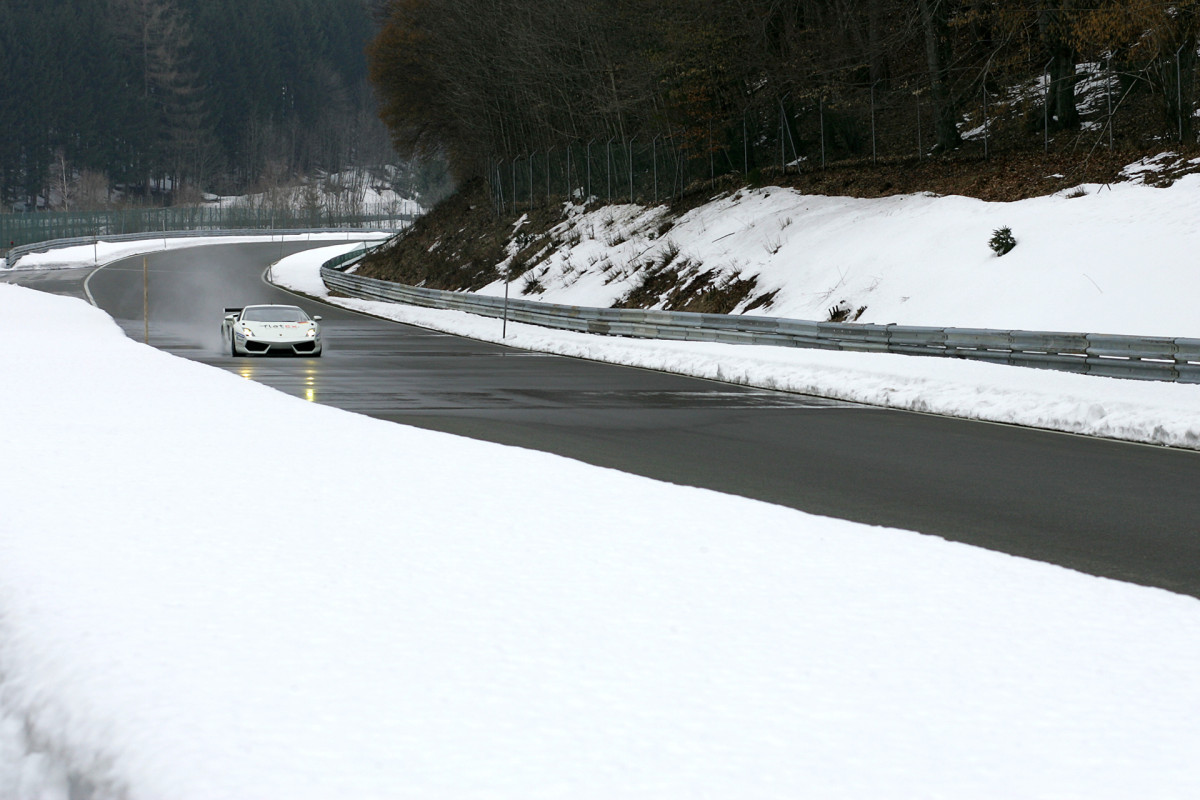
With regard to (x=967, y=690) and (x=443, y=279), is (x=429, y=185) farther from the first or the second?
(x=967, y=690)

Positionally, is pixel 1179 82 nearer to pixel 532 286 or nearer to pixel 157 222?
pixel 532 286

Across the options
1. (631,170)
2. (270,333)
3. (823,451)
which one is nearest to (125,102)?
(631,170)

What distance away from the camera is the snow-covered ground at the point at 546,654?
158 inches

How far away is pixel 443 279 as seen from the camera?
62469mm

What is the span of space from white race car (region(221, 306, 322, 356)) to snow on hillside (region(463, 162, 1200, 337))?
12.8m

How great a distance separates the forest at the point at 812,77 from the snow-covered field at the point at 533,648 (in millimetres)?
23569

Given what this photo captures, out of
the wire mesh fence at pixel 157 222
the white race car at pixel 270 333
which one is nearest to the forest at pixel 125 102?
the wire mesh fence at pixel 157 222

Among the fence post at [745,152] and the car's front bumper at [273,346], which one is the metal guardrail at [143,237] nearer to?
the fence post at [745,152]

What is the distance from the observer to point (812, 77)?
4222 cm

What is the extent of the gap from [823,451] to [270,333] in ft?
59.1

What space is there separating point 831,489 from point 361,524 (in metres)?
4.68

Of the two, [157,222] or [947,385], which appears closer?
[947,385]

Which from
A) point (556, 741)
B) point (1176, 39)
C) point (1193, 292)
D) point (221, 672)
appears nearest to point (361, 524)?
point (221, 672)

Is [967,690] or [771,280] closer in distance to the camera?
[967,690]
